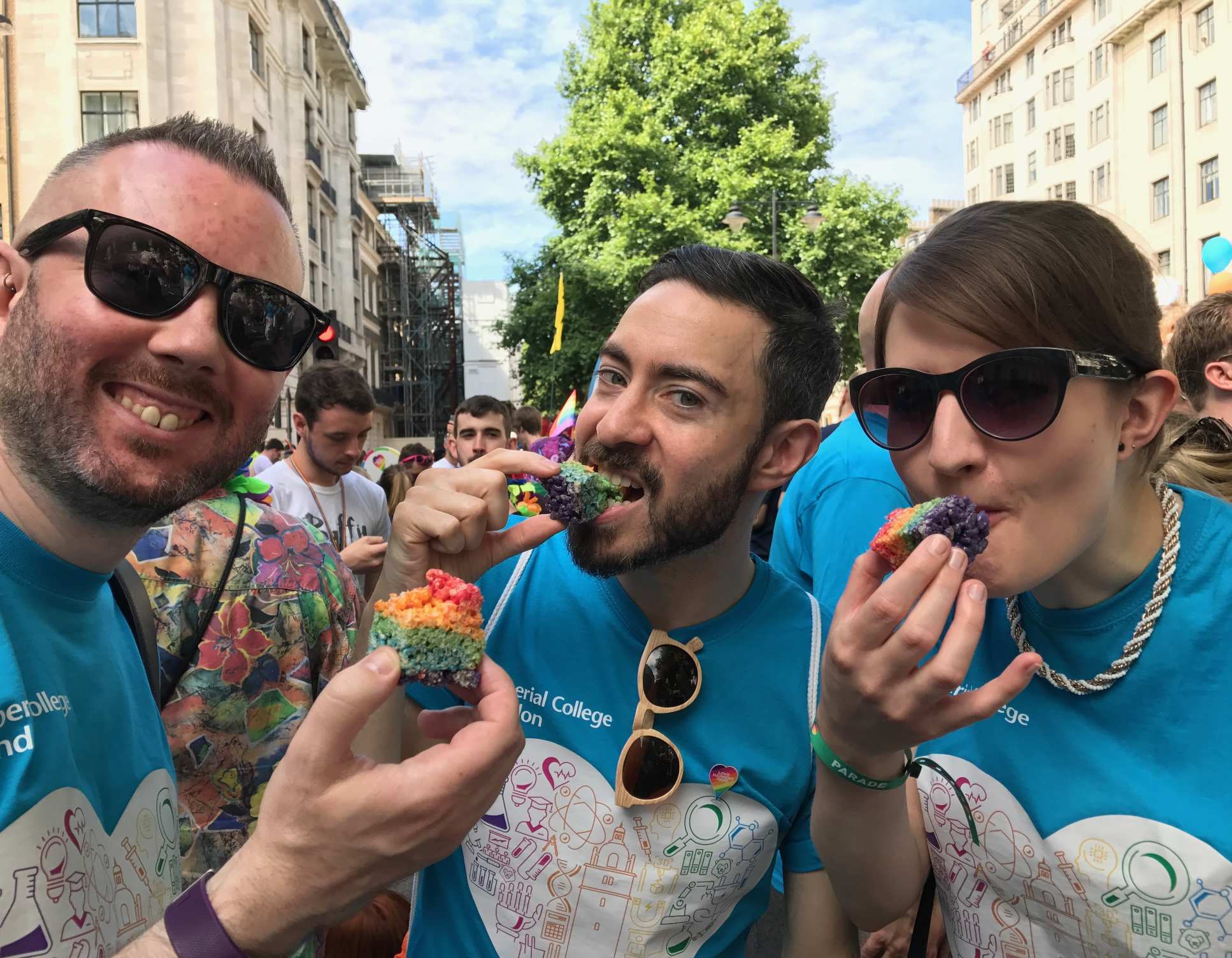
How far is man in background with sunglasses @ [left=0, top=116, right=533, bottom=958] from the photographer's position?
1.30 m

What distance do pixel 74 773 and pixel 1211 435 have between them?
10.5 ft

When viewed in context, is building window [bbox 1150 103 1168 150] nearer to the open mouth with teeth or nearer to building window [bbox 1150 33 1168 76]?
building window [bbox 1150 33 1168 76]

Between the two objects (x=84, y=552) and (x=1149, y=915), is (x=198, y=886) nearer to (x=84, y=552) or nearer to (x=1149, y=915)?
(x=84, y=552)

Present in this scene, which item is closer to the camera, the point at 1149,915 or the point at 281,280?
the point at 1149,915

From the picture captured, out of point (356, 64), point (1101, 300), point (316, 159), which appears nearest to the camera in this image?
point (1101, 300)

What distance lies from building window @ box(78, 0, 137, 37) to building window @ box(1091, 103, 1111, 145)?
129ft

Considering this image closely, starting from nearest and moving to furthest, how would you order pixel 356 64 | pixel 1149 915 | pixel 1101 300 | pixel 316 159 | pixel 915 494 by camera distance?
1. pixel 1149 915
2. pixel 1101 300
3. pixel 915 494
4. pixel 316 159
5. pixel 356 64

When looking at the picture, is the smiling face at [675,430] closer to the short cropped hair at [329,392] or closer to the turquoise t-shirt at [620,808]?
the turquoise t-shirt at [620,808]

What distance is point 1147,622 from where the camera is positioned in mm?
1777

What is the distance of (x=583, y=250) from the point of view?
24156 millimetres

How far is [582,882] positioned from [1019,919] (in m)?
0.99

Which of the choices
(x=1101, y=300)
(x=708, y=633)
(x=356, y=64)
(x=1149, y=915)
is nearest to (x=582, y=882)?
(x=708, y=633)

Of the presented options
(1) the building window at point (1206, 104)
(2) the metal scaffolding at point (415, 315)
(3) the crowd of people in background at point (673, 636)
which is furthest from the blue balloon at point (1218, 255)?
(2) the metal scaffolding at point (415, 315)

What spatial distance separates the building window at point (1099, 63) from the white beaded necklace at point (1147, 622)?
45.8m
